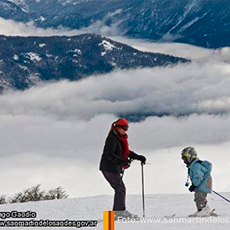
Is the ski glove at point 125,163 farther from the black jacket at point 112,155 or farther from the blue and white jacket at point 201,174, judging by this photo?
the blue and white jacket at point 201,174

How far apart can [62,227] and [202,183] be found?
240 centimetres

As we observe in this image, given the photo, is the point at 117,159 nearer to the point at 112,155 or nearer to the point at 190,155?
the point at 112,155

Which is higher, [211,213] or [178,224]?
[211,213]

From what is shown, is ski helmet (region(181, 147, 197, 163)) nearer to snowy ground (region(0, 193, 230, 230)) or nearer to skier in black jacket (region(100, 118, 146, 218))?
skier in black jacket (region(100, 118, 146, 218))

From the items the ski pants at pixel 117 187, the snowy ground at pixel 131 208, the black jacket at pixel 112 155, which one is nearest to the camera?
the snowy ground at pixel 131 208

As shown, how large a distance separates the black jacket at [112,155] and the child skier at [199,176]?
111 cm

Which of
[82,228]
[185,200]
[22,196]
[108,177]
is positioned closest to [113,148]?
[108,177]

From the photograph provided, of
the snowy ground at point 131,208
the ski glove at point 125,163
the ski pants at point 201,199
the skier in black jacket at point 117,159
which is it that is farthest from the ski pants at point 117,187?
the ski pants at point 201,199

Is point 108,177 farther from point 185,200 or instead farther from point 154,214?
point 185,200

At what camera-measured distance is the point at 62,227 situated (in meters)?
8.32

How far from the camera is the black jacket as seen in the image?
8508mm

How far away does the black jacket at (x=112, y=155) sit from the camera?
27.9 feet

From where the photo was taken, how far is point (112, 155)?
8555mm

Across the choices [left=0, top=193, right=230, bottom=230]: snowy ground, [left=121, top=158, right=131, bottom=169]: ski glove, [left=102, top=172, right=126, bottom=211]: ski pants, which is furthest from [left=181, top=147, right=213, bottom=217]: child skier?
[left=102, top=172, right=126, bottom=211]: ski pants
